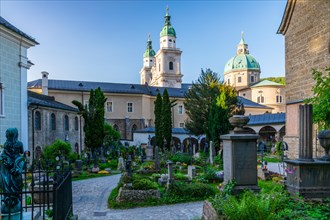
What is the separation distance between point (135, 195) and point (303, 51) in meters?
10.9

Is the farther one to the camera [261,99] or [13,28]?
[261,99]

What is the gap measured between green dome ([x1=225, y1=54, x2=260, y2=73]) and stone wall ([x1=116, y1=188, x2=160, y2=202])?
65.3 meters

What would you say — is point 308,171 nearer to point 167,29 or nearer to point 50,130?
point 50,130

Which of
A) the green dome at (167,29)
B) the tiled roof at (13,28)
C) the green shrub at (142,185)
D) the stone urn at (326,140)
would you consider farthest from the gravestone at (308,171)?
the green dome at (167,29)

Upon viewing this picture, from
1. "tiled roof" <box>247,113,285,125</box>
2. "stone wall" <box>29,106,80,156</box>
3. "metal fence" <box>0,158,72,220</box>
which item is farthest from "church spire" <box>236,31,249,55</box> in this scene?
"metal fence" <box>0,158,72,220</box>

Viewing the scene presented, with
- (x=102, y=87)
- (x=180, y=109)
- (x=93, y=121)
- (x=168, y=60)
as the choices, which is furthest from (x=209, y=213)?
(x=168, y=60)

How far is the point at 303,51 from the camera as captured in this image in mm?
14891

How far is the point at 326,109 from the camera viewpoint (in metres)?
10.5

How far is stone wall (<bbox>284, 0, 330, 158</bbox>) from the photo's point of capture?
44.4ft

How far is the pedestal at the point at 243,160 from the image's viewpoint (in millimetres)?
7785

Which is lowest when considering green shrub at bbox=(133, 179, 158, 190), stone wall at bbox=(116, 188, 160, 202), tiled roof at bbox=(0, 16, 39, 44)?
stone wall at bbox=(116, 188, 160, 202)

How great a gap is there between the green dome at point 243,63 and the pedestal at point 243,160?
6707 cm

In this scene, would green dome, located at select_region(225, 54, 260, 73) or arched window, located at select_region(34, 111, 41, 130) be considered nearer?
arched window, located at select_region(34, 111, 41, 130)

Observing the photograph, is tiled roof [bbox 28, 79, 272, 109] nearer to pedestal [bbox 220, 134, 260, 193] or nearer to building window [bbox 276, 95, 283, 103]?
building window [bbox 276, 95, 283, 103]
